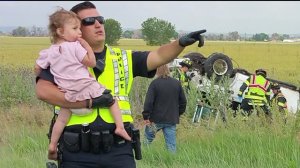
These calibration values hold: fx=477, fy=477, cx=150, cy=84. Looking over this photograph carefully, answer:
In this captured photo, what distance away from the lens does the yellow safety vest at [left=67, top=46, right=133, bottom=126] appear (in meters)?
3.03

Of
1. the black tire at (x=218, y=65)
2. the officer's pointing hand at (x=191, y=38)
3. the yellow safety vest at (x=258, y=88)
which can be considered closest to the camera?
the officer's pointing hand at (x=191, y=38)

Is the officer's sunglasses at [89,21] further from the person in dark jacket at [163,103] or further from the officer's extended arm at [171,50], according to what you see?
the person in dark jacket at [163,103]

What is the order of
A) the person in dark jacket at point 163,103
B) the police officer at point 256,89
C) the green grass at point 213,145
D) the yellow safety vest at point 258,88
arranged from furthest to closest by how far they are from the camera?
the yellow safety vest at point 258,88
the police officer at point 256,89
the person in dark jacket at point 163,103
the green grass at point 213,145

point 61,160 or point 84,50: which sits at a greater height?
point 84,50

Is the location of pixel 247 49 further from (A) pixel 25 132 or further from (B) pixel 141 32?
(A) pixel 25 132

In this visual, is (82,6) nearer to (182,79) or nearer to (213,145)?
(213,145)

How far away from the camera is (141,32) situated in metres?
15.5

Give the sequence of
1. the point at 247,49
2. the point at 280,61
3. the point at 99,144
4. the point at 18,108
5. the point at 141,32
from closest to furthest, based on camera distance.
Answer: the point at 99,144 < the point at 18,108 < the point at 141,32 < the point at 280,61 < the point at 247,49

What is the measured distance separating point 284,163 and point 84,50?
2.51m

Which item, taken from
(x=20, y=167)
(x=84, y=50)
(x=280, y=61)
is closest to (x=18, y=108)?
(x=20, y=167)

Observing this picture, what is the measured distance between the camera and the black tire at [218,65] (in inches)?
398

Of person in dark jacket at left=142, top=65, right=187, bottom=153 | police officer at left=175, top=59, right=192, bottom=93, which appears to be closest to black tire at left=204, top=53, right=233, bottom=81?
police officer at left=175, top=59, right=192, bottom=93

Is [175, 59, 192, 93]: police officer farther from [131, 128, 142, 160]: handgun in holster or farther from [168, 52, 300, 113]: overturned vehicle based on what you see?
[131, 128, 142, 160]: handgun in holster

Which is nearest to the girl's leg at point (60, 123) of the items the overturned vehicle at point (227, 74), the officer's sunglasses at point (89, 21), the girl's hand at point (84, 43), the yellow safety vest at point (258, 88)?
the girl's hand at point (84, 43)
